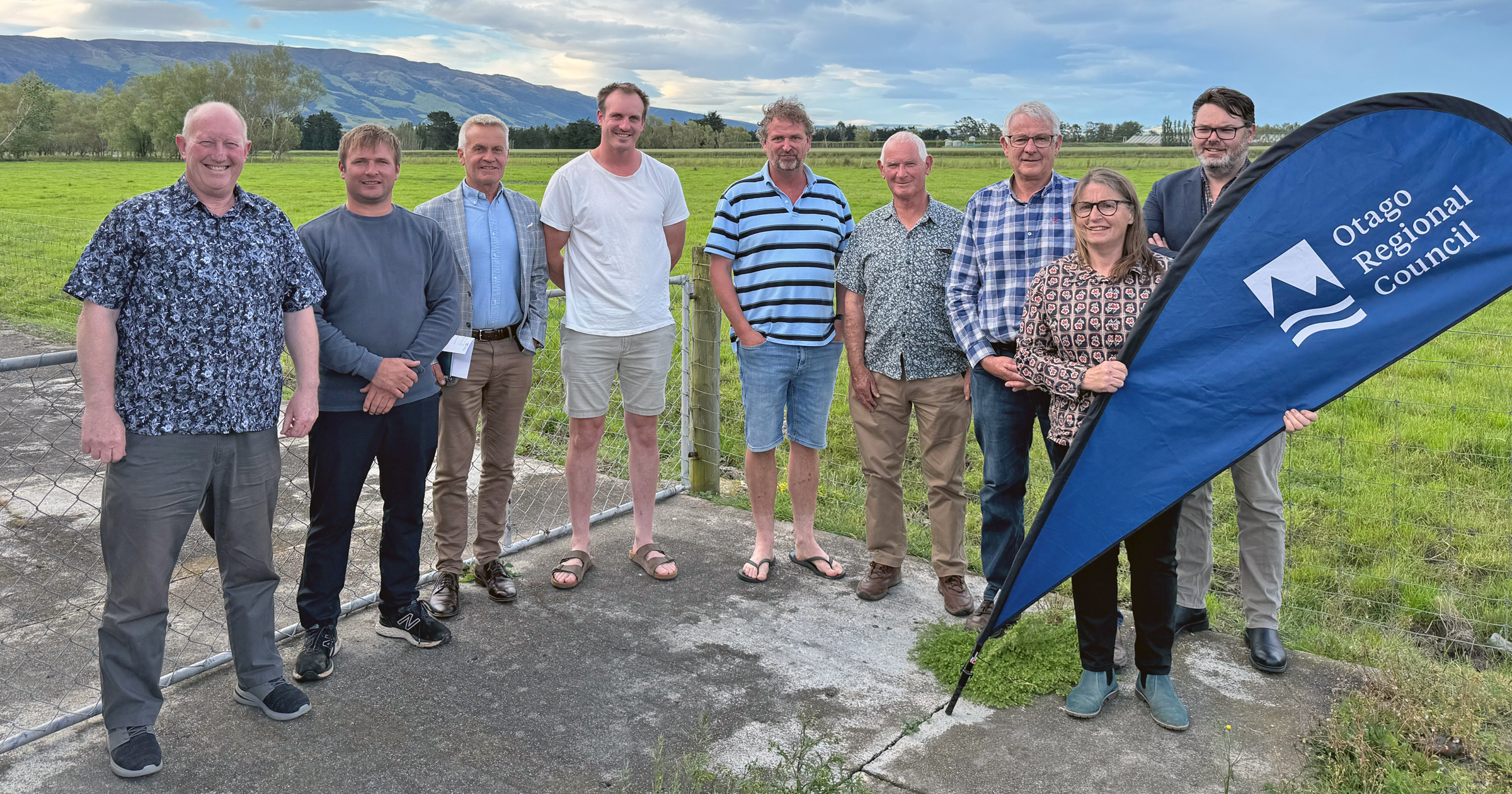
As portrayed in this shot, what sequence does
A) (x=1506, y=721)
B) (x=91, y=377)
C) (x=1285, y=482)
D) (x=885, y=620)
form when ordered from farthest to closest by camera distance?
(x=1285, y=482) → (x=885, y=620) → (x=1506, y=721) → (x=91, y=377)

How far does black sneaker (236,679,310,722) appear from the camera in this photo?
330 cm

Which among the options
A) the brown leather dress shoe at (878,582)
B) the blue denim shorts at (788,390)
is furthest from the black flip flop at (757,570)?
the blue denim shorts at (788,390)

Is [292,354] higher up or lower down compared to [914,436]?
higher up

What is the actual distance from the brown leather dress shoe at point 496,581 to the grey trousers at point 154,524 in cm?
124

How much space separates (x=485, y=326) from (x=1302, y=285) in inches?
121

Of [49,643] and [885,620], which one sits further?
[885,620]

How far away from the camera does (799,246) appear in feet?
14.6

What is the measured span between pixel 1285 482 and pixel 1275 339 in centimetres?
459

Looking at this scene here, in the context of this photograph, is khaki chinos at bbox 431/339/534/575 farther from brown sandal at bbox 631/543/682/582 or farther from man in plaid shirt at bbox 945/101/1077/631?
man in plaid shirt at bbox 945/101/1077/631

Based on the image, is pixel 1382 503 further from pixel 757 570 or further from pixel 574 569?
pixel 574 569

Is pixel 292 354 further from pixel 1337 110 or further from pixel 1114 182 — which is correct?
pixel 1337 110

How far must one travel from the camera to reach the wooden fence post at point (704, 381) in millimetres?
5734

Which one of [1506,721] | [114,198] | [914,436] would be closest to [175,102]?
[114,198]

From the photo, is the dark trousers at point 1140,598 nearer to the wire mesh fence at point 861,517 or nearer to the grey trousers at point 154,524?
the wire mesh fence at point 861,517
